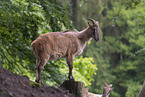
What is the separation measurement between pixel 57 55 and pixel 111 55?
82.6ft

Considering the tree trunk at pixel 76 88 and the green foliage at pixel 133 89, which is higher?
the tree trunk at pixel 76 88

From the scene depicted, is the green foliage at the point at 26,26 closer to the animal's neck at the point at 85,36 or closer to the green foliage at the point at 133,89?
the animal's neck at the point at 85,36

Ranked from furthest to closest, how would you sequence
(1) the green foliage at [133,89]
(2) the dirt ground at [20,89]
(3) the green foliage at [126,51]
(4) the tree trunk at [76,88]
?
1. (3) the green foliage at [126,51]
2. (1) the green foliage at [133,89]
3. (4) the tree trunk at [76,88]
4. (2) the dirt ground at [20,89]

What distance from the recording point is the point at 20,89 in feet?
18.1

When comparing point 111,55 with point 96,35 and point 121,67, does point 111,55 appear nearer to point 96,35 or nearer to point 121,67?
point 121,67

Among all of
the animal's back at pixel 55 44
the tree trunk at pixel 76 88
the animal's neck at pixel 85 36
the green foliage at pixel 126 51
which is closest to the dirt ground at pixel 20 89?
the tree trunk at pixel 76 88

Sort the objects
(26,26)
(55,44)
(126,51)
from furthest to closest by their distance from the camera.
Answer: (126,51) → (26,26) → (55,44)

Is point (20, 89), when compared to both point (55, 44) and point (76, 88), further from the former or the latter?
point (76, 88)

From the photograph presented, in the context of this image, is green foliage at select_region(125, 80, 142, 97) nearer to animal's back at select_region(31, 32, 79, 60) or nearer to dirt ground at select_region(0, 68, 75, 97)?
animal's back at select_region(31, 32, 79, 60)

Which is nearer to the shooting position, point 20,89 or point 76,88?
point 20,89

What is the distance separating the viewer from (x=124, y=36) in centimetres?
2977

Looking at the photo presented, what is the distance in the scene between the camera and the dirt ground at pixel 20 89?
17.0ft

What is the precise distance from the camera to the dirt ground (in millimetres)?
5191

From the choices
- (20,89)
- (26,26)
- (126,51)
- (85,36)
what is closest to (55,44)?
(85,36)
